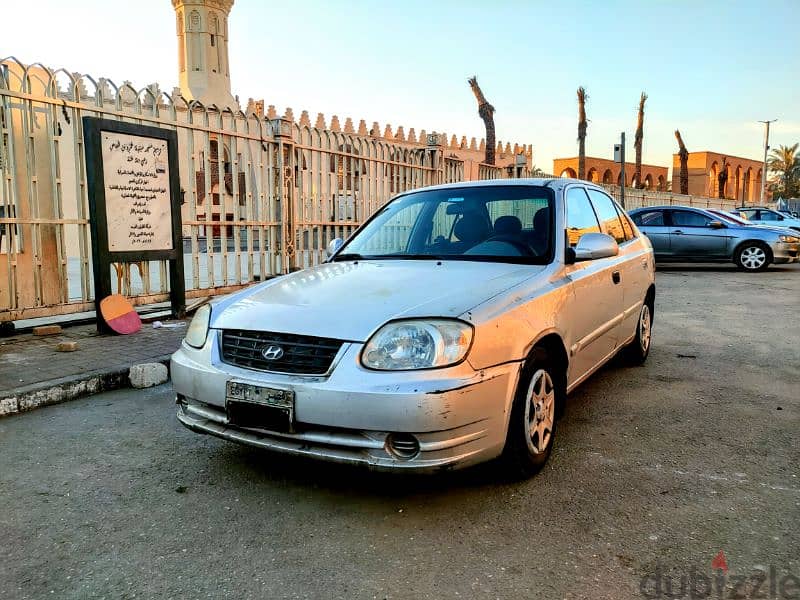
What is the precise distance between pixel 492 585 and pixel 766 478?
1.73m

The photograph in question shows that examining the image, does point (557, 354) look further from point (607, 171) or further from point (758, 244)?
point (607, 171)

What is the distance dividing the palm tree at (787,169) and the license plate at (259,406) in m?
78.3

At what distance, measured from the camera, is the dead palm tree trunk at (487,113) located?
116ft

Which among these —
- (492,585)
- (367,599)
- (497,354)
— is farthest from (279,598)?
(497,354)

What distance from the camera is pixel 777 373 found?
5.13 m

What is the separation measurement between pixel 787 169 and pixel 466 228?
77102 millimetres

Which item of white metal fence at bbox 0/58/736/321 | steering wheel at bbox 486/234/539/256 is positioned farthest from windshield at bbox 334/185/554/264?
white metal fence at bbox 0/58/736/321

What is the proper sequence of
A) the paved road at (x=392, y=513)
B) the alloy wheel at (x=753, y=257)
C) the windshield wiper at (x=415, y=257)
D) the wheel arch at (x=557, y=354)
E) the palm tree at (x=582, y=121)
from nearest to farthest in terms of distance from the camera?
the paved road at (x=392, y=513) → the wheel arch at (x=557, y=354) → the windshield wiper at (x=415, y=257) → the alloy wheel at (x=753, y=257) → the palm tree at (x=582, y=121)

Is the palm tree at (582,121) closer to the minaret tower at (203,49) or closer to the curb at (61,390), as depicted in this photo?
the minaret tower at (203,49)

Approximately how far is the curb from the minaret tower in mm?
43397

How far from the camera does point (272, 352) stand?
2787 mm

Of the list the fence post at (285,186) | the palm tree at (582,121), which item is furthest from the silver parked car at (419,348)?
the palm tree at (582,121)

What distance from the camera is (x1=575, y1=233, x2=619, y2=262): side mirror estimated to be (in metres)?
3.65

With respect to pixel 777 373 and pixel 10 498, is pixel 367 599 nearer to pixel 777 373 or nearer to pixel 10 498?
pixel 10 498
